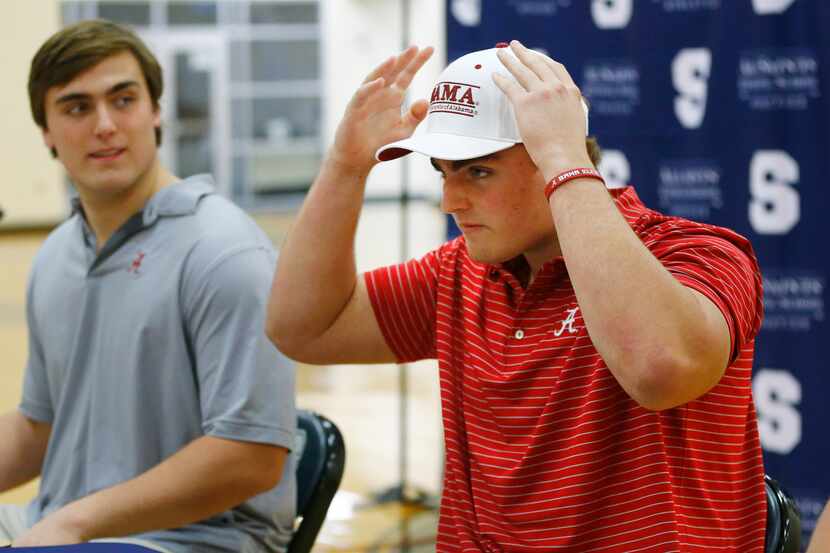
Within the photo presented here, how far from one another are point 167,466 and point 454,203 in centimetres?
76

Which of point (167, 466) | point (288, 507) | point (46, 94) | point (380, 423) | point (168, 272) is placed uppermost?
point (46, 94)

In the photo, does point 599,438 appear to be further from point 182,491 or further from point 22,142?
point 22,142

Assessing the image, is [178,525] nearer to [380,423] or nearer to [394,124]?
[394,124]

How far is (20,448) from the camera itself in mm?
2262

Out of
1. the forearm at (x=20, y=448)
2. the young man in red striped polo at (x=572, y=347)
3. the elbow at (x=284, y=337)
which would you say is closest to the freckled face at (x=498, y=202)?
the young man in red striped polo at (x=572, y=347)

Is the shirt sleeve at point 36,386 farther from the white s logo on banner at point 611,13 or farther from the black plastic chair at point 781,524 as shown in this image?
the white s logo on banner at point 611,13

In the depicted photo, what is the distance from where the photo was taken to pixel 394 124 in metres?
1.88

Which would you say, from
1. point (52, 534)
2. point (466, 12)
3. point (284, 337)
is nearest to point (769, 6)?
point (466, 12)

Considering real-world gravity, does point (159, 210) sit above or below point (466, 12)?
below

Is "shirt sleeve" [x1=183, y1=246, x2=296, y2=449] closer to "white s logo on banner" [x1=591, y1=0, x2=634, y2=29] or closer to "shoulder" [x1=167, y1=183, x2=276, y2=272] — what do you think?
"shoulder" [x1=167, y1=183, x2=276, y2=272]

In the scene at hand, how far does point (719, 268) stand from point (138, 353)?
3.73 feet

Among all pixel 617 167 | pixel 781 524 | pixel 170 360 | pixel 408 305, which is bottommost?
pixel 781 524

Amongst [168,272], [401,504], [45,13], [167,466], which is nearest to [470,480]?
[167,466]

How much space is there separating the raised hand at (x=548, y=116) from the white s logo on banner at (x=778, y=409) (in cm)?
222
